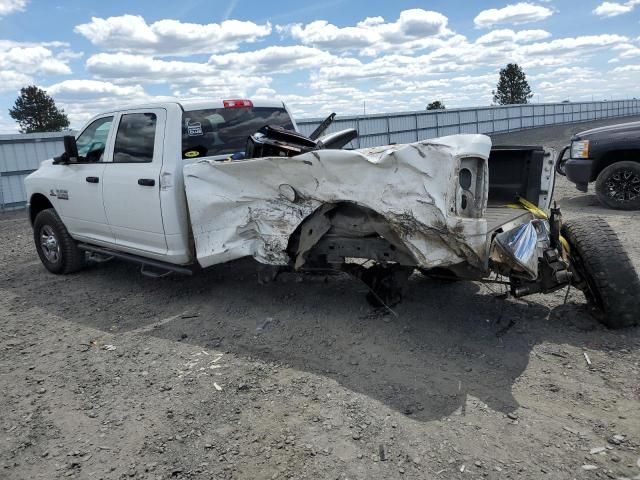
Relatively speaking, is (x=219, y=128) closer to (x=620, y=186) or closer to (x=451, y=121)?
(x=620, y=186)

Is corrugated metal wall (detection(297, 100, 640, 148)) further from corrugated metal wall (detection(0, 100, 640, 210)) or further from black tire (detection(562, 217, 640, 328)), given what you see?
black tire (detection(562, 217, 640, 328))

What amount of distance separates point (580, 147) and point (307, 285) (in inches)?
238

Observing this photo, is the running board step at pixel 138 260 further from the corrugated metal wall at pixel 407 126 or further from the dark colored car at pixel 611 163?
the corrugated metal wall at pixel 407 126

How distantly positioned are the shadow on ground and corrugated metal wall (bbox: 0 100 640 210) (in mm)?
9300

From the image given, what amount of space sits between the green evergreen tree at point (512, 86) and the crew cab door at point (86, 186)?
147 feet

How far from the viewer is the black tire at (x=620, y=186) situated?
328 inches

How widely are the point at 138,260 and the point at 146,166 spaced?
1032 millimetres

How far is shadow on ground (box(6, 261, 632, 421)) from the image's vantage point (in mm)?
3422

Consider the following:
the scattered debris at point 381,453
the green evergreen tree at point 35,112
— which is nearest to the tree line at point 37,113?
the green evergreen tree at point 35,112

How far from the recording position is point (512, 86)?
147 ft

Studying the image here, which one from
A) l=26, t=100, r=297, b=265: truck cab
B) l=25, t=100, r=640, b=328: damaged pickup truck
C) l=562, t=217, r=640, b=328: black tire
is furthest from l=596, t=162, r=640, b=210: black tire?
l=26, t=100, r=297, b=265: truck cab

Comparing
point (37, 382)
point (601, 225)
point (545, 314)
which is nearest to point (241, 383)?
point (37, 382)

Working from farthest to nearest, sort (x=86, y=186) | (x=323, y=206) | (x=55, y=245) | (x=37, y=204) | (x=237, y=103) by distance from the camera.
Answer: (x=37, y=204) → (x=55, y=245) → (x=86, y=186) → (x=237, y=103) → (x=323, y=206)

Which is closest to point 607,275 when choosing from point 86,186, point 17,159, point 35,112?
point 86,186
